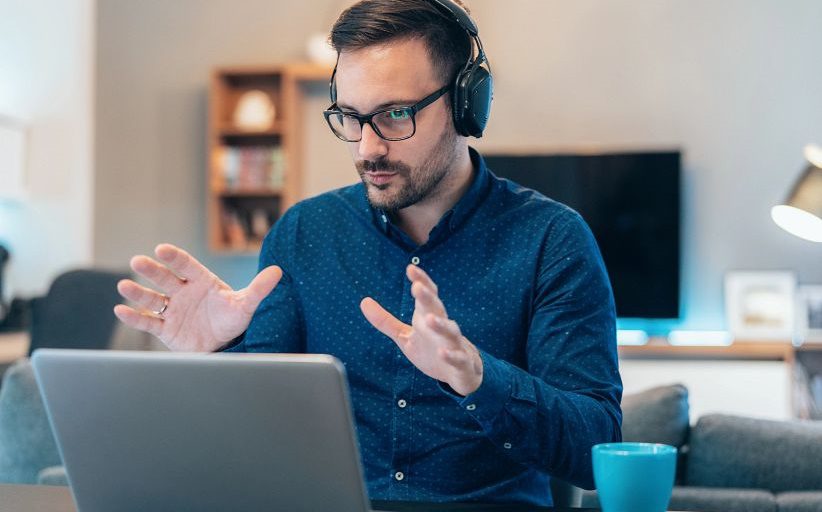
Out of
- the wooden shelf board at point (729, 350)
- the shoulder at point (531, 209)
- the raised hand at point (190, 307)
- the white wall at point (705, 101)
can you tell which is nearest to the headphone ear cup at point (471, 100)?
the shoulder at point (531, 209)

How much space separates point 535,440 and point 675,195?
11.7ft

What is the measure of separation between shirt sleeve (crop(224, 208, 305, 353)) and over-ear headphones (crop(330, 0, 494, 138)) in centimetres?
32

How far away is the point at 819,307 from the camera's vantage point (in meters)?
4.50

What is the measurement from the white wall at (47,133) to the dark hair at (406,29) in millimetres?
3850

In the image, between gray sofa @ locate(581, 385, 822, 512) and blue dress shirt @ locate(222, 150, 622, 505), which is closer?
blue dress shirt @ locate(222, 150, 622, 505)

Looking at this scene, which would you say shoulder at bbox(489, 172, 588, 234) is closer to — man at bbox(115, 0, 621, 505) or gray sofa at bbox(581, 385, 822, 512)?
man at bbox(115, 0, 621, 505)

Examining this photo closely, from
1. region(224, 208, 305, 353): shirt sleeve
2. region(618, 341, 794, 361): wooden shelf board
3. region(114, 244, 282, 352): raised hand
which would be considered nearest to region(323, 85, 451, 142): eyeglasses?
region(224, 208, 305, 353): shirt sleeve

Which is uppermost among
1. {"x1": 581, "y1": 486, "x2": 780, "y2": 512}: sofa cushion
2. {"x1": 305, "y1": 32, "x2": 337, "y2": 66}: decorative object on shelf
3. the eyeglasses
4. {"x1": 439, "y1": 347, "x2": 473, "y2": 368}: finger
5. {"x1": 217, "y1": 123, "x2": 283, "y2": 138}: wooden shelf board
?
{"x1": 305, "y1": 32, "x2": 337, "y2": 66}: decorative object on shelf

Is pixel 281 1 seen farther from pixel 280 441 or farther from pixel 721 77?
pixel 280 441

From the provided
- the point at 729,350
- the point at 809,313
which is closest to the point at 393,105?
the point at 729,350

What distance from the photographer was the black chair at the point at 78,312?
364 centimetres

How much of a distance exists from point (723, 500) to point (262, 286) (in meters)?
0.90

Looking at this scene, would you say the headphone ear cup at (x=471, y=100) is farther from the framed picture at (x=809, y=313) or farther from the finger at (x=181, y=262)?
the framed picture at (x=809, y=313)

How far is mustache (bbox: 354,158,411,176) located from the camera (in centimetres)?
146
